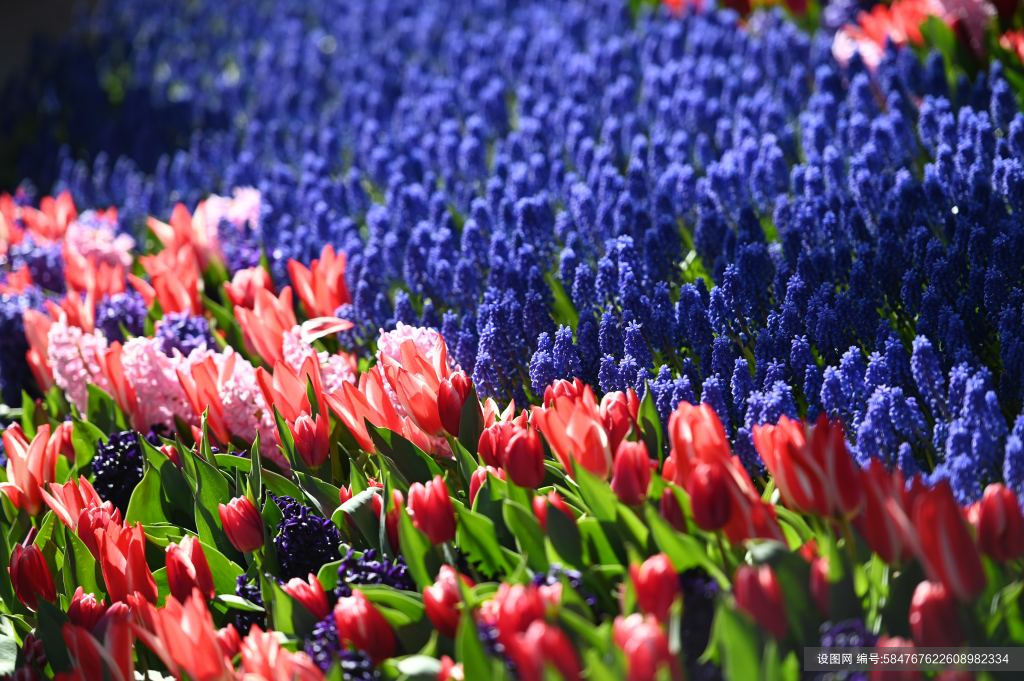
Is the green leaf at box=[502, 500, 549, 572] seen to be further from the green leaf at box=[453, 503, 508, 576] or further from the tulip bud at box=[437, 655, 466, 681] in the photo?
the tulip bud at box=[437, 655, 466, 681]

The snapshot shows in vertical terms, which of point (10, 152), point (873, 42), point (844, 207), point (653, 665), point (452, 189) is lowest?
point (653, 665)

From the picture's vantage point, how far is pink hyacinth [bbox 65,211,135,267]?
4293mm

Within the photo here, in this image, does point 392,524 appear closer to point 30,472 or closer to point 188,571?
point 188,571

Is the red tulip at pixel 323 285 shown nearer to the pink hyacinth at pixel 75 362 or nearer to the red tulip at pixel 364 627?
the pink hyacinth at pixel 75 362

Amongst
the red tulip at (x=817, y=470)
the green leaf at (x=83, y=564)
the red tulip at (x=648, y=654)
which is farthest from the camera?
the green leaf at (x=83, y=564)

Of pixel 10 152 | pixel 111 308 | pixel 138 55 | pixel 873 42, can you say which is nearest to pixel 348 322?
pixel 111 308

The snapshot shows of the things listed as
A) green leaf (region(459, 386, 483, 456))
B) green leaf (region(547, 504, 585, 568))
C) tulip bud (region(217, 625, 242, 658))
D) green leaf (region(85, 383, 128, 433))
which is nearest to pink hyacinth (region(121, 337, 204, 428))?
green leaf (region(85, 383, 128, 433))

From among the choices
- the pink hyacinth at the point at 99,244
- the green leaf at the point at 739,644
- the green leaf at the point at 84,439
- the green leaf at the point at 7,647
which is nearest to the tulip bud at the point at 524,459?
the green leaf at the point at 739,644

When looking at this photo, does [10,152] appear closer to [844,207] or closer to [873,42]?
[873,42]

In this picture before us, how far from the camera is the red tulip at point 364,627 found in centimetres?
193

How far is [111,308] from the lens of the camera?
364cm

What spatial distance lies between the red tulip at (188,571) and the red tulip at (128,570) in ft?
0.17

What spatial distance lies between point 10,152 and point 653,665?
20.4 feet

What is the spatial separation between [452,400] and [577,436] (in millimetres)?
395
